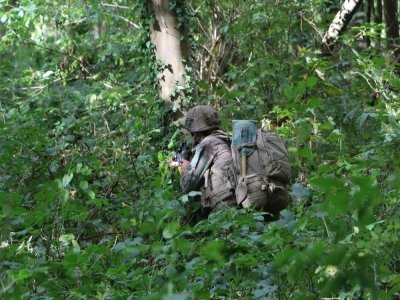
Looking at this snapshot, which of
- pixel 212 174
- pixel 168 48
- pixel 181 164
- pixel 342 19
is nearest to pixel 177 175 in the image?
pixel 181 164

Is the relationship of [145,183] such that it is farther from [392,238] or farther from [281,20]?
[281,20]

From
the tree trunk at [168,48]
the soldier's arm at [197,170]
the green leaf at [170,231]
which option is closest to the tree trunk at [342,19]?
the tree trunk at [168,48]

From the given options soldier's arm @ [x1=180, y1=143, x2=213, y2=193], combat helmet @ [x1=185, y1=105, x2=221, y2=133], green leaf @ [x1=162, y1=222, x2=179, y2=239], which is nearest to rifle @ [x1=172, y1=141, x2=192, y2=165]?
combat helmet @ [x1=185, y1=105, x2=221, y2=133]

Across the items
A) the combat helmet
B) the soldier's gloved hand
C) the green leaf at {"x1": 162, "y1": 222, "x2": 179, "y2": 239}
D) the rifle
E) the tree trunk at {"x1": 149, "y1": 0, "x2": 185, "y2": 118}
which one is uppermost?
the tree trunk at {"x1": 149, "y1": 0, "x2": 185, "y2": 118}

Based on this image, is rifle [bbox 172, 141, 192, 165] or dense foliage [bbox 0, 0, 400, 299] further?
rifle [bbox 172, 141, 192, 165]

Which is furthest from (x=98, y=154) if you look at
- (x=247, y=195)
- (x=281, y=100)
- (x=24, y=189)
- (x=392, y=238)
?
(x=392, y=238)

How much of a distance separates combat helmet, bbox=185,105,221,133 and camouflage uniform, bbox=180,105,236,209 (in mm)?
178

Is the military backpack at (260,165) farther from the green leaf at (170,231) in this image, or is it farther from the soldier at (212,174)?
the green leaf at (170,231)

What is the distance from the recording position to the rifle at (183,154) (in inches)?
285

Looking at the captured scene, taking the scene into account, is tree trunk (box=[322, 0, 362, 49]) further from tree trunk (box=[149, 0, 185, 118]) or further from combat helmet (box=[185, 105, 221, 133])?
combat helmet (box=[185, 105, 221, 133])

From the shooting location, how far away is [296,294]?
3.96 m

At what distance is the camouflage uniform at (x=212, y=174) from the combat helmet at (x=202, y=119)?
18 centimetres

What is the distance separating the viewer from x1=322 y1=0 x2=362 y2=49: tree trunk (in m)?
11.0

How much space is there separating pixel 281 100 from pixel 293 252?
685cm
